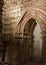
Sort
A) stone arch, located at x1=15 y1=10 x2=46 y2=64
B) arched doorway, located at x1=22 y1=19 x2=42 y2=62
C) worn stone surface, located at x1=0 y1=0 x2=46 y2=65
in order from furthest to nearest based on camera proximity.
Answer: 1. arched doorway, located at x1=22 y1=19 x2=42 y2=62
2. worn stone surface, located at x1=0 y1=0 x2=46 y2=65
3. stone arch, located at x1=15 y1=10 x2=46 y2=64

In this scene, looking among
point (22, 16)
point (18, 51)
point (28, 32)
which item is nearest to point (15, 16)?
point (22, 16)

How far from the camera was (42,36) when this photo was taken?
9.70 metres

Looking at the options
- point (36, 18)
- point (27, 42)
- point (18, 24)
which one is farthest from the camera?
point (27, 42)

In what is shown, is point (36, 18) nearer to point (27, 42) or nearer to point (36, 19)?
point (36, 19)

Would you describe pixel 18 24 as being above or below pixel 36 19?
below

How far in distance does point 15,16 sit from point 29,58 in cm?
289

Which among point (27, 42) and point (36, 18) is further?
point (27, 42)

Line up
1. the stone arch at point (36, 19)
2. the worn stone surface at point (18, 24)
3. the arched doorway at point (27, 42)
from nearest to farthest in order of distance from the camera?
the stone arch at point (36, 19), the worn stone surface at point (18, 24), the arched doorway at point (27, 42)

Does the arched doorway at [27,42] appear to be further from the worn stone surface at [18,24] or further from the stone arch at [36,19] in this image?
the stone arch at [36,19]

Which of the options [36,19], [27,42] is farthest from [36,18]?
[27,42]

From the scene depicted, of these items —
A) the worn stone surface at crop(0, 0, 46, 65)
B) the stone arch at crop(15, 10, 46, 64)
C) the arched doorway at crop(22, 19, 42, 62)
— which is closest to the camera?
the stone arch at crop(15, 10, 46, 64)

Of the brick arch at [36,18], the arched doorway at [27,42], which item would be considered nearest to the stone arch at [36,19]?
the brick arch at [36,18]

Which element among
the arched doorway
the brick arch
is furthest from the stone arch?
the arched doorway

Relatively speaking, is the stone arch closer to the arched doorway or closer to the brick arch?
the brick arch
